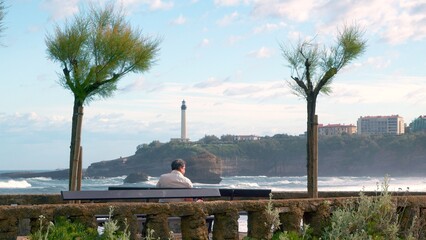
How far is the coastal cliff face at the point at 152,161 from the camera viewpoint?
412 ft

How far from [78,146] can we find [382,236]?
596 cm

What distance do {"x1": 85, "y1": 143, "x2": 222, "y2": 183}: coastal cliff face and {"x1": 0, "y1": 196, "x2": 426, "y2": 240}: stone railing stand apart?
112 m

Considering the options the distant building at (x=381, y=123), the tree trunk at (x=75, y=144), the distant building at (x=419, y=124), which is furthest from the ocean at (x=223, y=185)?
the distant building at (x=381, y=123)

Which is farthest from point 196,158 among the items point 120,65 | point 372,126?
point 120,65

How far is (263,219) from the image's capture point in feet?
30.1

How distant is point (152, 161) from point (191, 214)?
122m

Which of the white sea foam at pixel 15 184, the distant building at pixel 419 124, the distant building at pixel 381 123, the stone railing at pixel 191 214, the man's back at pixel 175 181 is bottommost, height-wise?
the white sea foam at pixel 15 184

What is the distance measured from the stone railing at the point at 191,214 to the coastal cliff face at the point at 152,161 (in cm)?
11169

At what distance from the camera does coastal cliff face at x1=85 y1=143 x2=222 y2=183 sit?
4938 inches

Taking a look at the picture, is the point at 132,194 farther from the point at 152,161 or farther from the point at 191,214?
the point at 152,161

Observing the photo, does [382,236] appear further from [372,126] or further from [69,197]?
[372,126]

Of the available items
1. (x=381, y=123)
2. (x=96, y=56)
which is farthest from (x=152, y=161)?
(x=96, y=56)

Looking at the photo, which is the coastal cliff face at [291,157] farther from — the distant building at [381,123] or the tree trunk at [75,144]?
the tree trunk at [75,144]

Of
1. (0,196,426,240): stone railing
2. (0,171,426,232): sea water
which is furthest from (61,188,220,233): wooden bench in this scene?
(0,171,426,232): sea water
